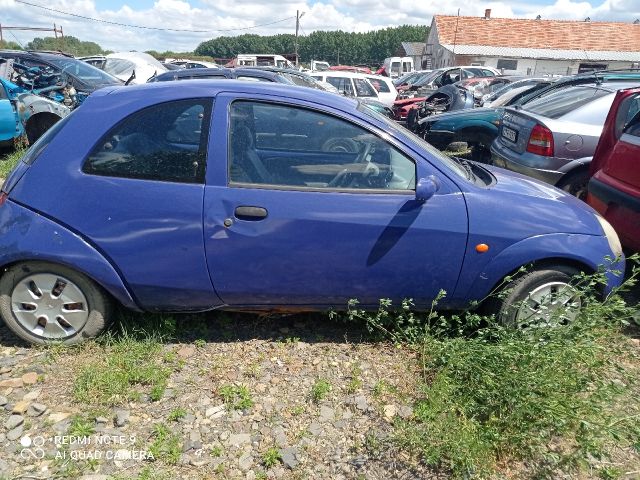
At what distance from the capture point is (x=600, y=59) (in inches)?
1395

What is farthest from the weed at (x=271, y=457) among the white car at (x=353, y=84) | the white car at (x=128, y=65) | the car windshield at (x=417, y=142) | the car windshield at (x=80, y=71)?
the white car at (x=128, y=65)

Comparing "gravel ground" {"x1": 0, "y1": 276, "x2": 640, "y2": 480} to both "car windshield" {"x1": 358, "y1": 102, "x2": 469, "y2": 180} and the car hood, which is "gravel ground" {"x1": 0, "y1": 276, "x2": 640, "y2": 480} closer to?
the car hood

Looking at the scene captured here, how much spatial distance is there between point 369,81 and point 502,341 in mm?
11581

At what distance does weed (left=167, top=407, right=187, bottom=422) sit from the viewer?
8.02 feet

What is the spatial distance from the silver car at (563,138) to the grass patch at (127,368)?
4433 mm

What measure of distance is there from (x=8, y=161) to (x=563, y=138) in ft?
26.4

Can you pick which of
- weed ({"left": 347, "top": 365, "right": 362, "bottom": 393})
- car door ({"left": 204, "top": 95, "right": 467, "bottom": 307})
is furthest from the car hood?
weed ({"left": 347, "top": 365, "right": 362, "bottom": 393})

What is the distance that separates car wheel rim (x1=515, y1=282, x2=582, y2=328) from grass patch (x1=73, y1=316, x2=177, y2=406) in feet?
7.20

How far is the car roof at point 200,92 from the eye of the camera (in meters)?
2.74

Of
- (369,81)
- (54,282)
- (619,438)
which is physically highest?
(369,81)

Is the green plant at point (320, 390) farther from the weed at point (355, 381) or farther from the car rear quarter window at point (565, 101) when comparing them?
the car rear quarter window at point (565, 101)

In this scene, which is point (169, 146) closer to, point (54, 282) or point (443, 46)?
point (54, 282)

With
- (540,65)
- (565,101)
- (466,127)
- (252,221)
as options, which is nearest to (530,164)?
(565,101)

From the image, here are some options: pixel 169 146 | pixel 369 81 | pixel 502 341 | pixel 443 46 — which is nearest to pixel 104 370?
pixel 169 146
